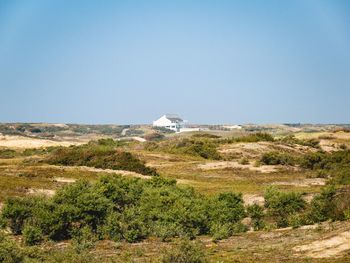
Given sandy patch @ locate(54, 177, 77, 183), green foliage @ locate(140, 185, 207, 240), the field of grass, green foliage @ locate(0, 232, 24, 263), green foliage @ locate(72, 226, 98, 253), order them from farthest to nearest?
1. sandy patch @ locate(54, 177, 77, 183)
2. green foliage @ locate(140, 185, 207, 240)
3. green foliage @ locate(72, 226, 98, 253)
4. the field of grass
5. green foliage @ locate(0, 232, 24, 263)

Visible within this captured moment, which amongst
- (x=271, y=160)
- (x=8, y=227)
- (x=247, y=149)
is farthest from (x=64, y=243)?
(x=247, y=149)

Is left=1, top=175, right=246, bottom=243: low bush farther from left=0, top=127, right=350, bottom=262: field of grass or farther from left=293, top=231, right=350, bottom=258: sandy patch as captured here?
left=293, top=231, right=350, bottom=258: sandy patch

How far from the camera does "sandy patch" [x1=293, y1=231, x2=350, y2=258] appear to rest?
2099cm

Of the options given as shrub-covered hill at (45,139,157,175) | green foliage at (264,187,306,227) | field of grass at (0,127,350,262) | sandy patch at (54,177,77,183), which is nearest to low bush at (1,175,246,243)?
field of grass at (0,127,350,262)

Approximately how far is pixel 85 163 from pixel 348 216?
1706 inches

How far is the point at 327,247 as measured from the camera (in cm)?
2173

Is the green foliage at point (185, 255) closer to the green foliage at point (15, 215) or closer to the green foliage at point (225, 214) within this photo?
the green foliage at point (225, 214)

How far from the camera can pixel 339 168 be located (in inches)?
2532

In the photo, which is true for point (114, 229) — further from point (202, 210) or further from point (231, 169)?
point (231, 169)

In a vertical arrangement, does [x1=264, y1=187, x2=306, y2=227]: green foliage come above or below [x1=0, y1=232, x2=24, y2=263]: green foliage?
below

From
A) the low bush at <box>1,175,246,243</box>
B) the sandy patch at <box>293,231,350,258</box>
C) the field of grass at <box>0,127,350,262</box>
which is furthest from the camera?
the low bush at <box>1,175,246,243</box>

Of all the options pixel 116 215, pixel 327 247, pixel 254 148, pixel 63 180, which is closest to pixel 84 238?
pixel 116 215

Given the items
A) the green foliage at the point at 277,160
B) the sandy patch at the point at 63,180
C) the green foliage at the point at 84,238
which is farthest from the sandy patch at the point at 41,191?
the green foliage at the point at 277,160

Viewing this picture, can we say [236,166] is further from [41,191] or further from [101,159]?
[41,191]
